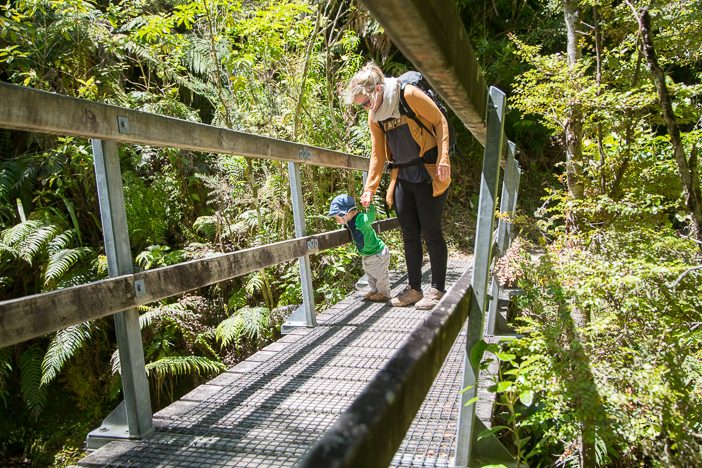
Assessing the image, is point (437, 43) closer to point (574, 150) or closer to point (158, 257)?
point (574, 150)

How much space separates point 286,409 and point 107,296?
1103 millimetres

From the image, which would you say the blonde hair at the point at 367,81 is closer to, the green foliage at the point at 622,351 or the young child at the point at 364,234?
the young child at the point at 364,234

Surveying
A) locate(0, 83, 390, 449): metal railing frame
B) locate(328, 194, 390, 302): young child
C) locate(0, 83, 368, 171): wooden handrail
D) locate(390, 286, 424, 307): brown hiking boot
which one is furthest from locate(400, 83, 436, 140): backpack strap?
locate(390, 286, 424, 307): brown hiking boot

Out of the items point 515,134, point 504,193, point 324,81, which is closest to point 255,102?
point 324,81

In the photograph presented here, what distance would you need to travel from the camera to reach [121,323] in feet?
7.77

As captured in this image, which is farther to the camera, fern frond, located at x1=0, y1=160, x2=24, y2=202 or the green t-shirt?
fern frond, located at x1=0, y1=160, x2=24, y2=202

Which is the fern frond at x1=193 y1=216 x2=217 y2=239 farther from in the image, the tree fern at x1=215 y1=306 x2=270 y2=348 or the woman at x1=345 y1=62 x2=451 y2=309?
the woman at x1=345 y1=62 x2=451 y2=309

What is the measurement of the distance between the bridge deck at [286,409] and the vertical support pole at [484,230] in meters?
0.60

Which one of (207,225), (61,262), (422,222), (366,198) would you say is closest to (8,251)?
(61,262)

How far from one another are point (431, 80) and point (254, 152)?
2378 millimetres

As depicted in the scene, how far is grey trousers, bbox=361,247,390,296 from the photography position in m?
4.92

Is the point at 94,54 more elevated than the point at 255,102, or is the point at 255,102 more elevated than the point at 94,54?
the point at 94,54

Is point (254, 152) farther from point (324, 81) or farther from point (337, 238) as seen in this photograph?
point (324, 81)

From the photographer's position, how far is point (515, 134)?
35.5 feet
